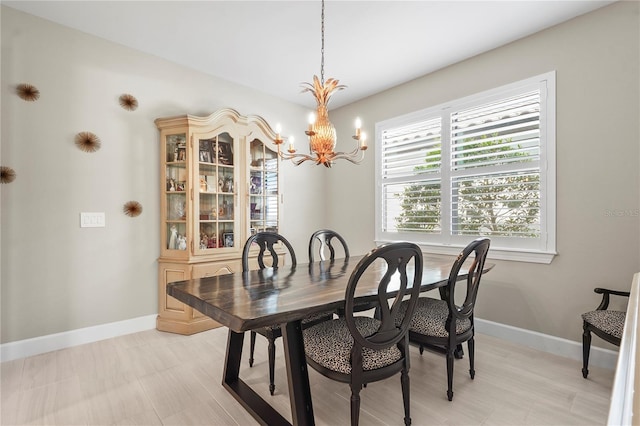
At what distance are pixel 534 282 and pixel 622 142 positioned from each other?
1.25 m

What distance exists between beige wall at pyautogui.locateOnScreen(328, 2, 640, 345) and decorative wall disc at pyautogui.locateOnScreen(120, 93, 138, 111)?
8.96ft

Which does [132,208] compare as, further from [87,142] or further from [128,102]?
[128,102]

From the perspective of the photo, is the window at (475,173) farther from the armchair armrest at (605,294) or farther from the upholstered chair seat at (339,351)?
the upholstered chair seat at (339,351)

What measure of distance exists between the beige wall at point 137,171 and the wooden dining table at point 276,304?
1.21m

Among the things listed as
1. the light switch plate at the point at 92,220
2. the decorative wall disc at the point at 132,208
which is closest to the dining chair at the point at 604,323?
the decorative wall disc at the point at 132,208

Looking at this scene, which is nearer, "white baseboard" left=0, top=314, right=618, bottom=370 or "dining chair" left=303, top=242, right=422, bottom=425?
"dining chair" left=303, top=242, right=422, bottom=425

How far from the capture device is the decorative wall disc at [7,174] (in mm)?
2377

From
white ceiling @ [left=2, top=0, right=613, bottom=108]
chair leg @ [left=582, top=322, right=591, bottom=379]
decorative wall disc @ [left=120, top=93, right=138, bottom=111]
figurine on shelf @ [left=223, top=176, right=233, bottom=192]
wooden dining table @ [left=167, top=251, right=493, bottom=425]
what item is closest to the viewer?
wooden dining table @ [left=167, top=251, right=493, bottom=425]

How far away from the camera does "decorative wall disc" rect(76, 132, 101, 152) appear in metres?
2.72

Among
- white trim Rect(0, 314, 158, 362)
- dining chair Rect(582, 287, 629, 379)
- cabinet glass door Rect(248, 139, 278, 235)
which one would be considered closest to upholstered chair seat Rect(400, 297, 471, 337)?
dining chair Rect(582, 287, 629, 379)

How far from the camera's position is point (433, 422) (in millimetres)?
1715

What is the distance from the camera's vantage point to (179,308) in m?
3.03

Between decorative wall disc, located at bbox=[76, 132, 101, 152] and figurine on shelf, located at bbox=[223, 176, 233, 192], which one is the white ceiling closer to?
decorative wall disc, located at bbox=[76, 132, 101, 152]

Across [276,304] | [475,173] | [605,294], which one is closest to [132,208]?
[276,304]
